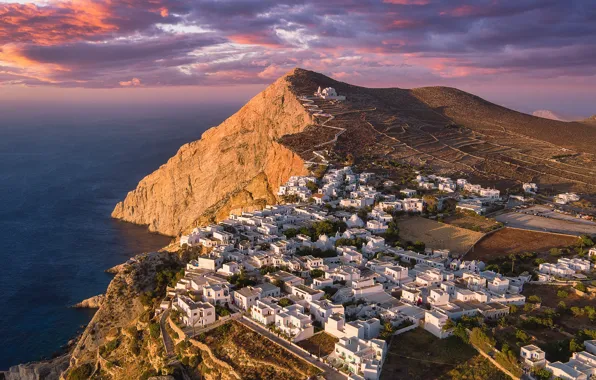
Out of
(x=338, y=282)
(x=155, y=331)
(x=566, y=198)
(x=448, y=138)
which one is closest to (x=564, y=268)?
(x=338, y=282)

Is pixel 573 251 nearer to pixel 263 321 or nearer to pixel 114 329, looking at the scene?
pixel 263 321

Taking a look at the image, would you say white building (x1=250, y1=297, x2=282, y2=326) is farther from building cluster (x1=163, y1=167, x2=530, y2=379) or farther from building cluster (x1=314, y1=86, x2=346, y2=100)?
building cluster (x1=314, y1=86, x2=346, y2=100)

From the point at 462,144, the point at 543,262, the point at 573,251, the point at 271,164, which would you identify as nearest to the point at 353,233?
the point at 543,262

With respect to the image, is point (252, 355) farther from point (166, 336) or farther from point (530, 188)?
point (530, 188)

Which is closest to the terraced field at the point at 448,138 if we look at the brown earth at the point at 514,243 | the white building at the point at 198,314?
the brown earth at the point at 514,243

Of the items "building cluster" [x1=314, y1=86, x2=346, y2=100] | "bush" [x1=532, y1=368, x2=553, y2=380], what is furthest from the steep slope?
"bush" [x1=532, y1=368, x2=553, y2=380]

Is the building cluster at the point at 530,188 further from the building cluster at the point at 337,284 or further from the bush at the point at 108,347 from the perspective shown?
the bush at the point at 108,347
